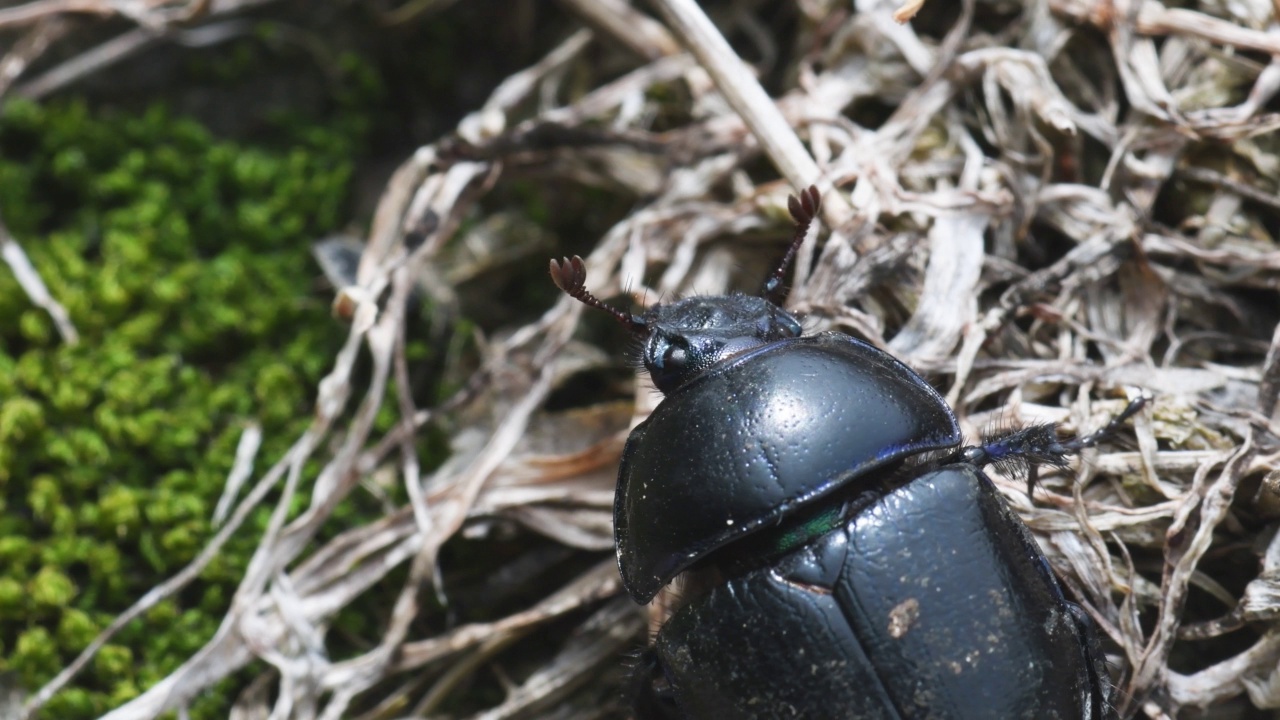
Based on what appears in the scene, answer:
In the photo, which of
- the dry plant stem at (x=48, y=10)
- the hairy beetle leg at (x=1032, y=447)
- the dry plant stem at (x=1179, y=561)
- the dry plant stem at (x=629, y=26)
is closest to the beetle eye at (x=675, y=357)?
the hairy beetle leg at (x=1032, y=447)

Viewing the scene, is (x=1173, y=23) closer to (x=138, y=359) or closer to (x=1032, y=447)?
(x=1032, y=447)

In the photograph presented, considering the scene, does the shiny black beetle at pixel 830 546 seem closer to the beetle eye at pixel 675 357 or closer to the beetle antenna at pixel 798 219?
the beetle eye at pixel 675 357

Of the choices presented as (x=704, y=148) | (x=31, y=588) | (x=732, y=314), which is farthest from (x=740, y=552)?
(x=31, y=588)

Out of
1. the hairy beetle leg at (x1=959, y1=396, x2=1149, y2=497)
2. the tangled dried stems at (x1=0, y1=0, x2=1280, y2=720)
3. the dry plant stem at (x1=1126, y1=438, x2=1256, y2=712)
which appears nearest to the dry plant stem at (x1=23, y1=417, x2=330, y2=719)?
the tangled dried stems at (x1=0, y1=0, x2=1280, y2=720)

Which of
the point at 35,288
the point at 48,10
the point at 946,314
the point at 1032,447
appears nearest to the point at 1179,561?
the point at 1032,447

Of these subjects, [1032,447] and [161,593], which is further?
[161,593]

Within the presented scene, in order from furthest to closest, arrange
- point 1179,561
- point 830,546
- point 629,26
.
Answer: point 629,26
point 1179,561
point 830,546

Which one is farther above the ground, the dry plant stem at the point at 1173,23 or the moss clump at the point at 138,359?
the moss clump at the point at 138,359

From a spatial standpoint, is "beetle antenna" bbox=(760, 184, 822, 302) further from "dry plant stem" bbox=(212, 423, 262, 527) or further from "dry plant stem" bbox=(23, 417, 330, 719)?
"dry plant stem" bbox=(212, 423, 262, 527)
